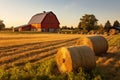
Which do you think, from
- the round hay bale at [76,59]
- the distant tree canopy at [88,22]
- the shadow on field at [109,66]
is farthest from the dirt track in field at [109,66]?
the distant tree canopy at [88,22]

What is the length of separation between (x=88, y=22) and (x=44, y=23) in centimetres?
1212

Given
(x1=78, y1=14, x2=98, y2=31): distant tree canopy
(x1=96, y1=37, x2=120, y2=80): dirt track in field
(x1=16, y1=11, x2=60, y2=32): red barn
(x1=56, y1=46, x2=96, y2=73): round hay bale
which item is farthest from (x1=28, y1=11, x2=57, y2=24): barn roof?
(x1=56, y1=46, x2=96, y2=73): round hay bale

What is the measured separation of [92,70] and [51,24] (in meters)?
58.0

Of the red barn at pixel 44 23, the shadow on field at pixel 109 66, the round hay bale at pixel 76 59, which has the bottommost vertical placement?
the shadow on field at pixel 109 66

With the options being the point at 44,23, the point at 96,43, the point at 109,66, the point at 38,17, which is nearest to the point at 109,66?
the point at 109,66

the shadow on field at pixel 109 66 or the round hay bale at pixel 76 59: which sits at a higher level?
the round hay bale at pixel 76 59

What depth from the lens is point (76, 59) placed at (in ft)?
34.3

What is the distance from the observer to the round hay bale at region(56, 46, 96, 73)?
34.2 ft

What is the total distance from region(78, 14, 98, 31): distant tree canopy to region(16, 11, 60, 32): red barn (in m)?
7.56

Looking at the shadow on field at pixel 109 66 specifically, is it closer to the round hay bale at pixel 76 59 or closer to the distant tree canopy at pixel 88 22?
the round hay bale at pixel 76 59

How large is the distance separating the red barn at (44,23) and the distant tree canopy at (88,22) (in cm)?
756

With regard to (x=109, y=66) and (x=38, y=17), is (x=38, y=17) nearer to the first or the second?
(x=38, y=17)

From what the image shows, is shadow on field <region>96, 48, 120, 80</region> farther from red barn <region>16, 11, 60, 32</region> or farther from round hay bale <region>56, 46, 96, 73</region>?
red barn <region>16, 11, 60, 32</region>

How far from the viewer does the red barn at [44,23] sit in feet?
217
